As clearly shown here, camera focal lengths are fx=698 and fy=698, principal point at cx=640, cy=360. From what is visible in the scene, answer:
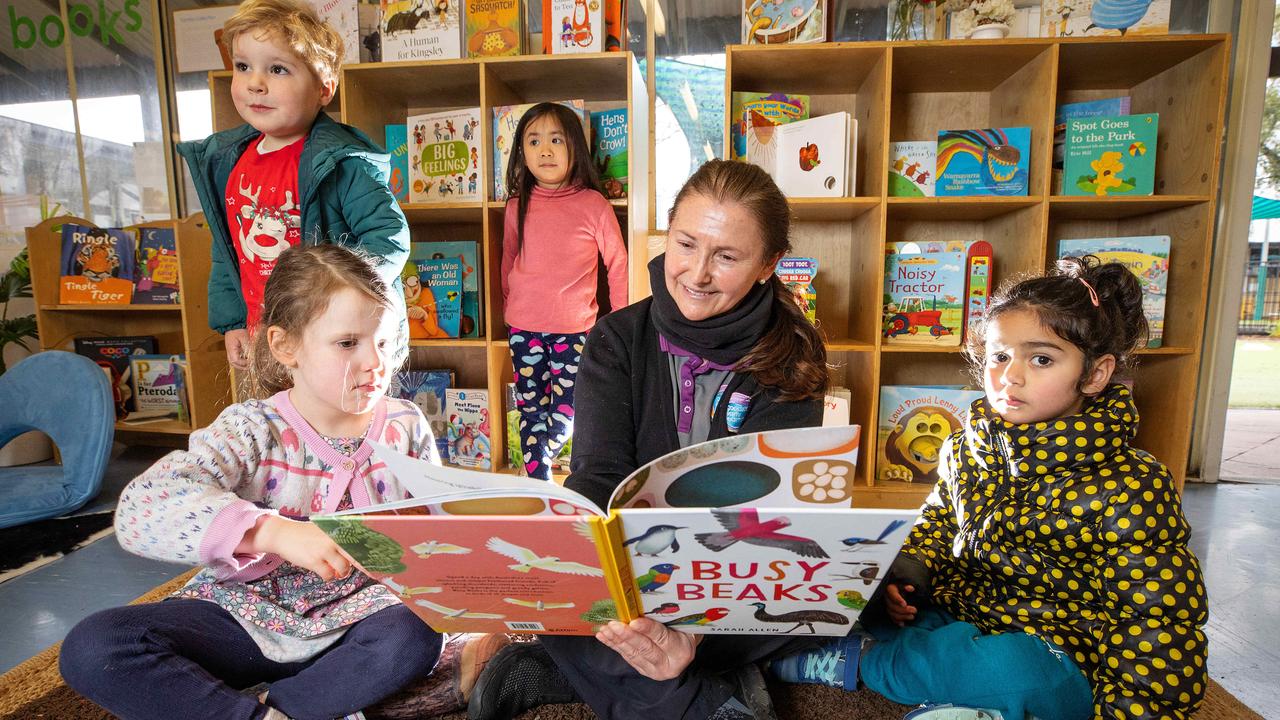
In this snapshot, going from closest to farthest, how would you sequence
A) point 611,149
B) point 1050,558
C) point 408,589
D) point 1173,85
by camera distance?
point 408,589
point 1050,558
point 1173,85
point 611,149

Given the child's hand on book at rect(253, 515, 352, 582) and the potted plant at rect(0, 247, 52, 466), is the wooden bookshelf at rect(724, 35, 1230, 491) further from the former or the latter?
the potted plant at rect(0, 247, 52, 466)

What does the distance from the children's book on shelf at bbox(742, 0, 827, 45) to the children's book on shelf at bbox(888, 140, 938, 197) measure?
1.35ft

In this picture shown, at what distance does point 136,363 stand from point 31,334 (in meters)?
0.41

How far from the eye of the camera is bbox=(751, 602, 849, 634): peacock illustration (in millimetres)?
809

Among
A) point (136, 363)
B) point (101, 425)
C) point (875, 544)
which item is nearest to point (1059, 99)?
point (875, 544)

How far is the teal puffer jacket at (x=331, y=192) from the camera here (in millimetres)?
1472

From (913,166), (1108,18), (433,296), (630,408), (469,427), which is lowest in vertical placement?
(469,427)

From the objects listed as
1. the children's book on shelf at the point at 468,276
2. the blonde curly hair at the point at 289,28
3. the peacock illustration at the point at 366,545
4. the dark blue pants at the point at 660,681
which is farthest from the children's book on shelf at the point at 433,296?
the peacock illustration at the point at 366,545

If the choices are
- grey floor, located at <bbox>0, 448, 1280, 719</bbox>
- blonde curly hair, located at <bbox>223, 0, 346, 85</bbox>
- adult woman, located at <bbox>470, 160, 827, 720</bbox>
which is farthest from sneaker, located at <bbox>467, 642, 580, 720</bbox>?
blonde curly hair, located at <bbox>223, 0, 346, 85</bbox>

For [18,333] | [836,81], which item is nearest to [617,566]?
[836,81]

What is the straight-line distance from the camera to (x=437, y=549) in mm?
697

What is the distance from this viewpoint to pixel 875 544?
682 mm

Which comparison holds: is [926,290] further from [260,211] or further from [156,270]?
[156,270]

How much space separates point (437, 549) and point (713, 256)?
591mm
